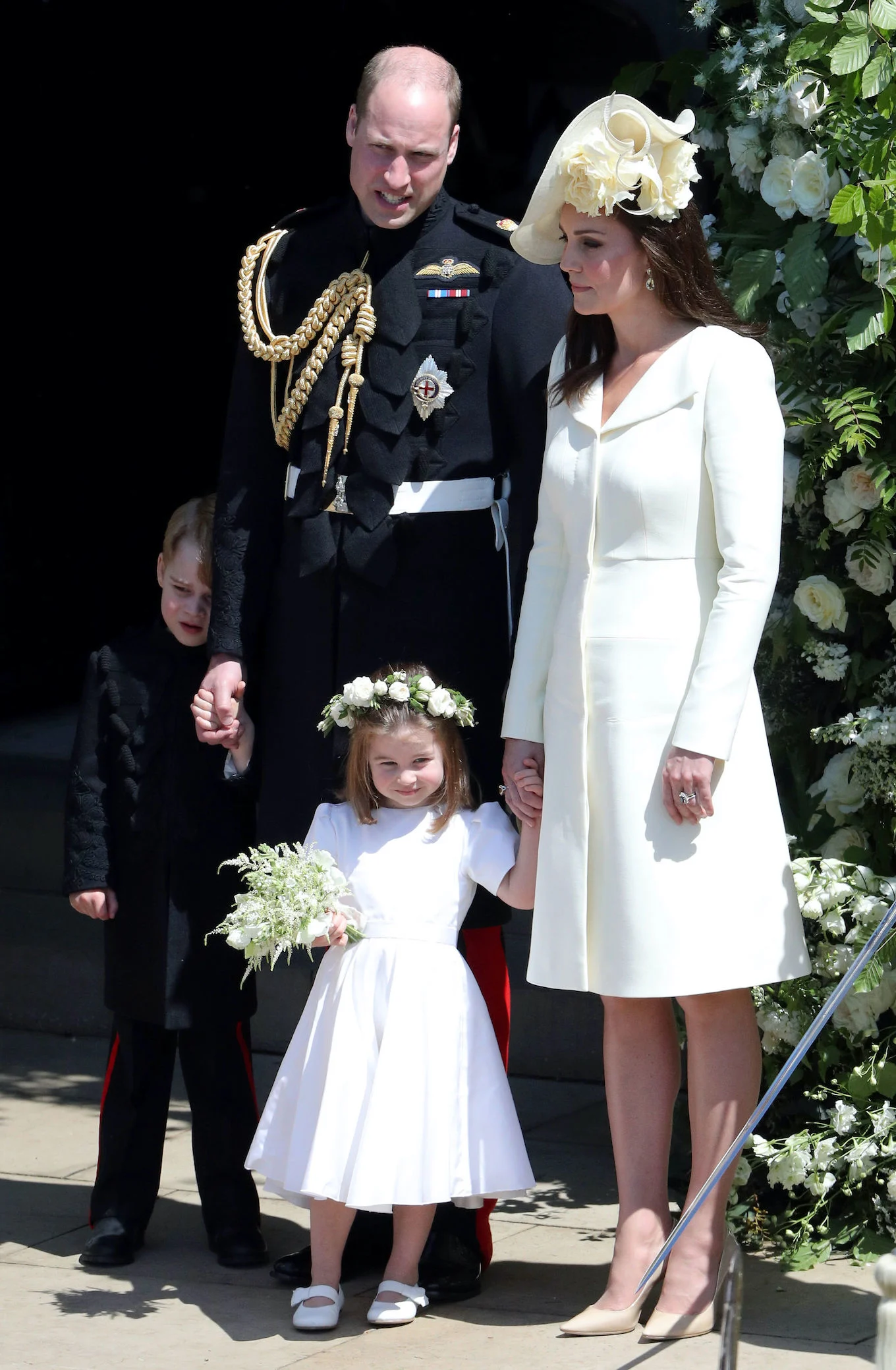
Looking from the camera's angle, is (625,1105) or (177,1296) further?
(177,1296)

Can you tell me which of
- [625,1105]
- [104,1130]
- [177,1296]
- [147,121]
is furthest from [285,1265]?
[147,121]

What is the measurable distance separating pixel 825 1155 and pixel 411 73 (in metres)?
2.03

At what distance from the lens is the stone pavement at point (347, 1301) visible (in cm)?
338

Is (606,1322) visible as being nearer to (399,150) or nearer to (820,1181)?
(820,1181)

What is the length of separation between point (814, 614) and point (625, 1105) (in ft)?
3.11

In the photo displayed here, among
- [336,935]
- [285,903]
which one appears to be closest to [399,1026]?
[336,935]

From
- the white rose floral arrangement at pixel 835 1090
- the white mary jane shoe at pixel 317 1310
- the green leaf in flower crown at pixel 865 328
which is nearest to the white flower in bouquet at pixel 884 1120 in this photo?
the white rose floral arrangement at pixel 835 1090

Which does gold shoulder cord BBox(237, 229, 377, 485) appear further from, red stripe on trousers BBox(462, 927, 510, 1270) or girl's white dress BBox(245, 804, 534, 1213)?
red stripe on trousers BBox(462, 927, 510, 1270)

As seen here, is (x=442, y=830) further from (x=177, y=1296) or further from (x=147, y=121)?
(x=147, y=121)

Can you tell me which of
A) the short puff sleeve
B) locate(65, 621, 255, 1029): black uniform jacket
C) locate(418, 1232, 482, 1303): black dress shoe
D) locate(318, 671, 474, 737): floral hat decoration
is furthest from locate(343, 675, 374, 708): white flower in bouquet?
locate(418, 1232, 482, 1303): black dress shoe

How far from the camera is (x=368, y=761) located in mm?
3678

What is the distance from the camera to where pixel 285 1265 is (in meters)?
3.82

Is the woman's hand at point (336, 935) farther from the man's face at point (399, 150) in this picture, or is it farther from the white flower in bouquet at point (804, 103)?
the white flower in bouquet at point (804, 103)

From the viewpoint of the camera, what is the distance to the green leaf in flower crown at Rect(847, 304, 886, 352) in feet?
11.7
